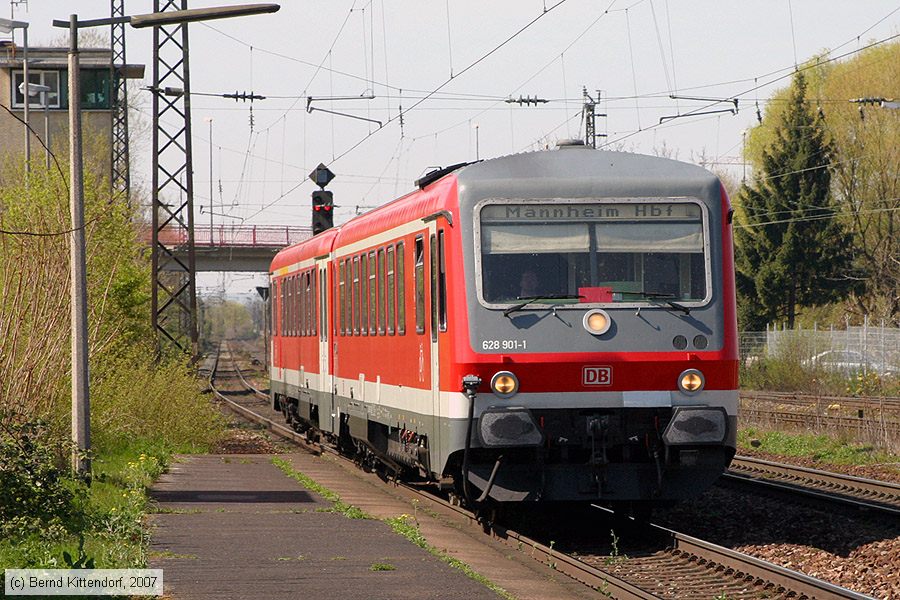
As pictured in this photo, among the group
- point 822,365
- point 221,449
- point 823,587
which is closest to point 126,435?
point 221,449

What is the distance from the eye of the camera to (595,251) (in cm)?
1280

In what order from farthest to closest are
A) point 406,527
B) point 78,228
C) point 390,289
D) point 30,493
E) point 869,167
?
point 869,167 < point 390,289 < point 78,228 < point 406,527 < point 30,493

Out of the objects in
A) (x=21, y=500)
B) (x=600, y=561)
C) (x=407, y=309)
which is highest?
(x=407, y=309)

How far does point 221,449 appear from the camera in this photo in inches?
1033

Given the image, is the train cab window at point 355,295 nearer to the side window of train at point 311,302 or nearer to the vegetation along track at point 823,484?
the side window of train at point 311,302

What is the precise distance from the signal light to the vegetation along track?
10.4m

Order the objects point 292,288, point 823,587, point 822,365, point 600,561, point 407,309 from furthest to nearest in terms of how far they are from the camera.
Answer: point 822,365 → point 292,288 → point 407,309 → point 600,561 → point 823,587

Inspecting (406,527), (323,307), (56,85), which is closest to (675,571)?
(406,527)

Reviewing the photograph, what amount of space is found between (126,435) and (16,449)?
10741mm

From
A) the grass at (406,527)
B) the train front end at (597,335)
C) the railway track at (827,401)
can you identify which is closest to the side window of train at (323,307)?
the grass at (406,527)

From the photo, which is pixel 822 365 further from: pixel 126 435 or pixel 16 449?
pixel 16 449

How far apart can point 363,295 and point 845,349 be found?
807 inches

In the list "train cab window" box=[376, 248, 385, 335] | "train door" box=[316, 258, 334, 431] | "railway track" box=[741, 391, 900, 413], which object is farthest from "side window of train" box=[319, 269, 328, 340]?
"railway track" box=[741, 391, 900, 413]

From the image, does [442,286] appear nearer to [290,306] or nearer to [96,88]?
[290,306]
